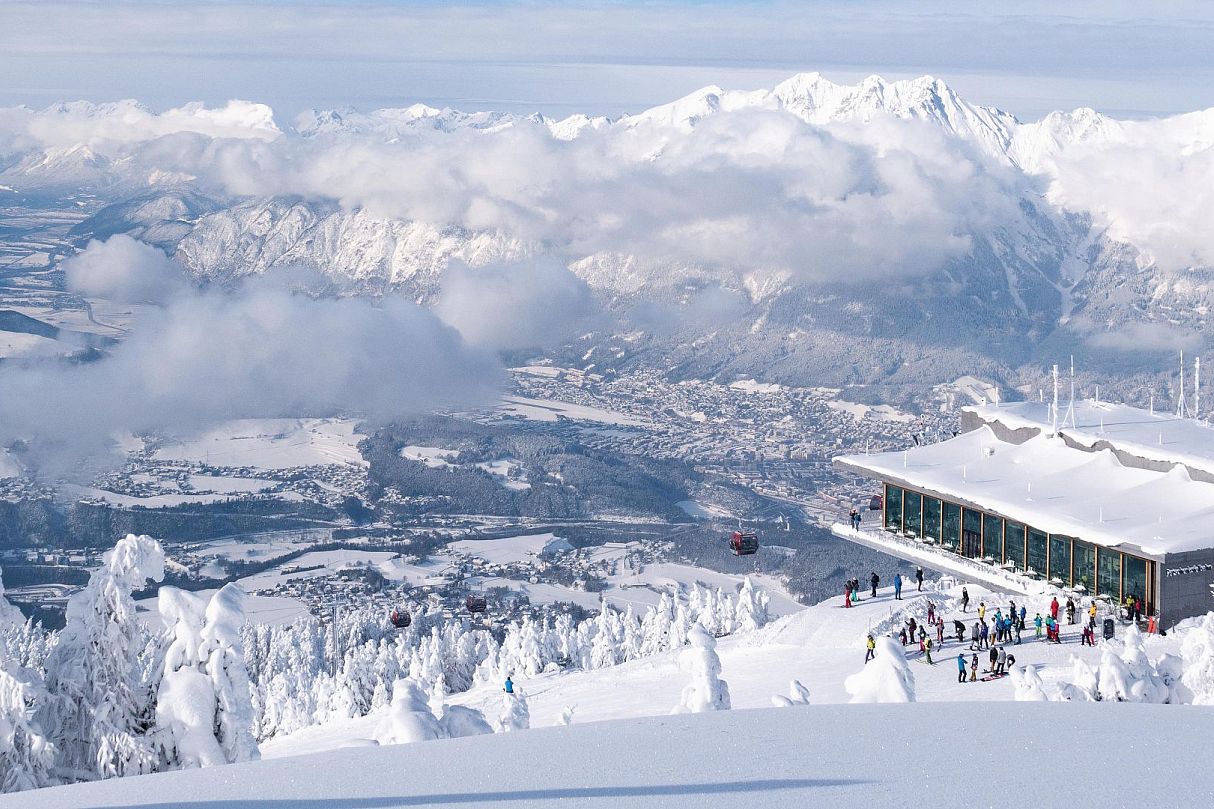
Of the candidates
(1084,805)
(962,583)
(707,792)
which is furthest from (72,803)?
(962,583)

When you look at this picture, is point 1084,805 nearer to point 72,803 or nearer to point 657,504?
point 72,803

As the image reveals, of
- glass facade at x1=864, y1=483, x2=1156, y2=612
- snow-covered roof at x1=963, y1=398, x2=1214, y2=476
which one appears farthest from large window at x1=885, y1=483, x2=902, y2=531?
snow-covered roof at x1=963, y1=398, x2=1214, y2=476

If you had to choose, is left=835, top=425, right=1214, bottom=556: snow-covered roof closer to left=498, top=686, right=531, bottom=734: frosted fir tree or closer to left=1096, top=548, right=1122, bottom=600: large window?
left=1096, top=548, right=1122, bottom=600: large window

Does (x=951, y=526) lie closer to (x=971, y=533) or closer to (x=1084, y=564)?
(x=971, y=533)

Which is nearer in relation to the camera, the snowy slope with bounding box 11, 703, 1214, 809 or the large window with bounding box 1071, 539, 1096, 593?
the snowy slope with bounding box 11, 703, 1214, 809

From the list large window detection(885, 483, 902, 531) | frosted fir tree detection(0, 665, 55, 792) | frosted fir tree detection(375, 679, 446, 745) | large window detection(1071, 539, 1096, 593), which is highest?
frosted fir tree detection(0, 665, 55, 792)
